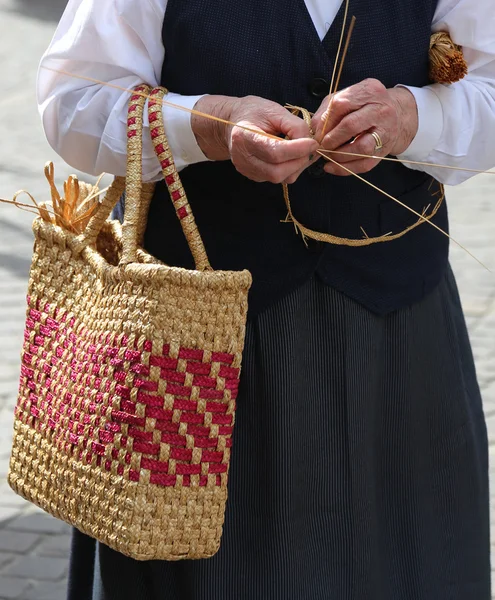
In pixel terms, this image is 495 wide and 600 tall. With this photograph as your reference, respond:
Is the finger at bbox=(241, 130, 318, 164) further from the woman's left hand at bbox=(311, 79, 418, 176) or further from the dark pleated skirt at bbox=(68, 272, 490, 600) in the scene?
the dark pleated skirt at bbox=(68, 272, 490, 600)

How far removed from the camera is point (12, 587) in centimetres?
290

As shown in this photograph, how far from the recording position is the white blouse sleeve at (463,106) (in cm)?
168

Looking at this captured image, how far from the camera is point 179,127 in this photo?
5.20ft

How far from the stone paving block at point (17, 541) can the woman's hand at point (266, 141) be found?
6.22 feet

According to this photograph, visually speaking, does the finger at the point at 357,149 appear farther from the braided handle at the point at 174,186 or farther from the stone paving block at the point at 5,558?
the stone paving block at the point at 5,558

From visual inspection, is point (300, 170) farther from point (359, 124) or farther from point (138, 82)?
point (138, 82)

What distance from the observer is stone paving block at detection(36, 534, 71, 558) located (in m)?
3.04

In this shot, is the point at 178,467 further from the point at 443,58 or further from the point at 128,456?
the point at 443,58

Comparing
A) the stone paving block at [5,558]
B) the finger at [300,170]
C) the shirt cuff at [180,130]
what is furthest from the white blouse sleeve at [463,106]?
the stone paving block at [5,558]

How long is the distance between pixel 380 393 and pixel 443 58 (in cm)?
59

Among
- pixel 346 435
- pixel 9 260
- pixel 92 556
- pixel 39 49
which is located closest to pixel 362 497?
pixel 346 435

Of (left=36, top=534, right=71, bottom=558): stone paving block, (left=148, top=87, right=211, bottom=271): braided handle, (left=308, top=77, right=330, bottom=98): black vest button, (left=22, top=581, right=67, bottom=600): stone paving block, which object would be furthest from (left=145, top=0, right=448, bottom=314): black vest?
(left=36, top=534, right=71, bottom=558): stone paving block

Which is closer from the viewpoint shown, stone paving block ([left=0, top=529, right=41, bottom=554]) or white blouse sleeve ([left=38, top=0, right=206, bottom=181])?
white blouse sleeve ([left=38, top=0, right=206, bottom=181])

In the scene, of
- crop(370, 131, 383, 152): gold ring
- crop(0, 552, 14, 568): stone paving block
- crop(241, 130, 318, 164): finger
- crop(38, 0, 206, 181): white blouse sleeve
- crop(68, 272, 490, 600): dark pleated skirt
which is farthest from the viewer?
crop(0, 552, 14, 568): stone paving block
